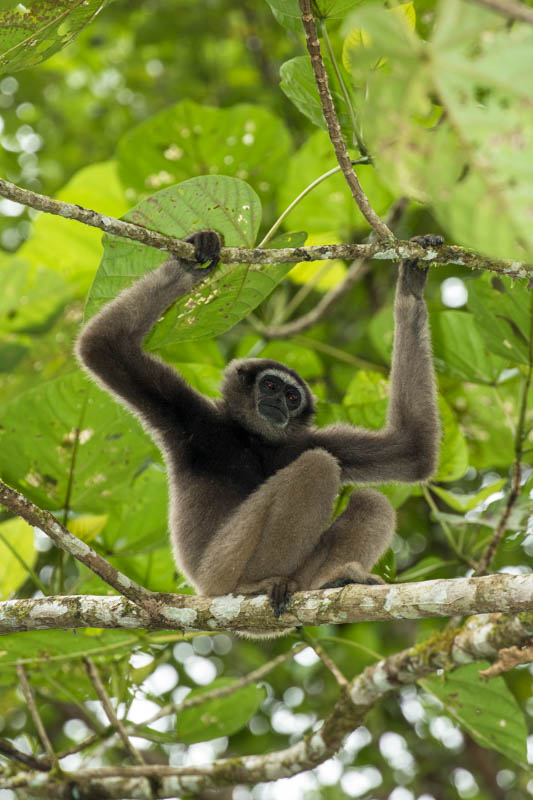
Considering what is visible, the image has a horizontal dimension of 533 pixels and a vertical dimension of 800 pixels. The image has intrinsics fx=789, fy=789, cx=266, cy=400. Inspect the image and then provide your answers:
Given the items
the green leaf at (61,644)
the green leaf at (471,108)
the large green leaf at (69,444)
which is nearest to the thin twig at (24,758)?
the green leaf at (61,644)

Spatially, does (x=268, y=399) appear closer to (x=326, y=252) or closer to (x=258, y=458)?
(x=258, y=458)

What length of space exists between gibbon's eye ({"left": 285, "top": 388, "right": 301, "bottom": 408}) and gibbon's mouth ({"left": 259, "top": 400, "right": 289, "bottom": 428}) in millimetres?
158

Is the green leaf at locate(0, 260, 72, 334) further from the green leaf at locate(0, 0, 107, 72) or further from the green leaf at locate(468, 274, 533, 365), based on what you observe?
the green leaf at locate(468, 274, 533, 365)

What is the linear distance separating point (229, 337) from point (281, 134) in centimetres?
327

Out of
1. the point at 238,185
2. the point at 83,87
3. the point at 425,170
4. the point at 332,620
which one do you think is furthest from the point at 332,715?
the point at 83,87

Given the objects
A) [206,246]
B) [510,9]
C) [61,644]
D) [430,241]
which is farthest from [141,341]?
[510,9]

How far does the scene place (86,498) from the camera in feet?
17.3

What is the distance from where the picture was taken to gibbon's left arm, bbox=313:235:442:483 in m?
5.05

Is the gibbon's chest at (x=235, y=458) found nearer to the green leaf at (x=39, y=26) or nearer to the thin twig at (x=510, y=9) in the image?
the green leaf at (x=39, y=26)

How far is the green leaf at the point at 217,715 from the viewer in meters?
5.99

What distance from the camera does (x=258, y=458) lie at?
18.9 feet

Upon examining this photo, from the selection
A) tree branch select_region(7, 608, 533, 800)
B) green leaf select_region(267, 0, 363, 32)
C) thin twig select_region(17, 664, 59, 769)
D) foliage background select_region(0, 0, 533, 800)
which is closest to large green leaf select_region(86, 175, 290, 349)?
foliage background select_region(0, 0, 533, 800)

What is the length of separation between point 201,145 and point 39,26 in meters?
2.95

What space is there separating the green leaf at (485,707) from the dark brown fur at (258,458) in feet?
2.91
